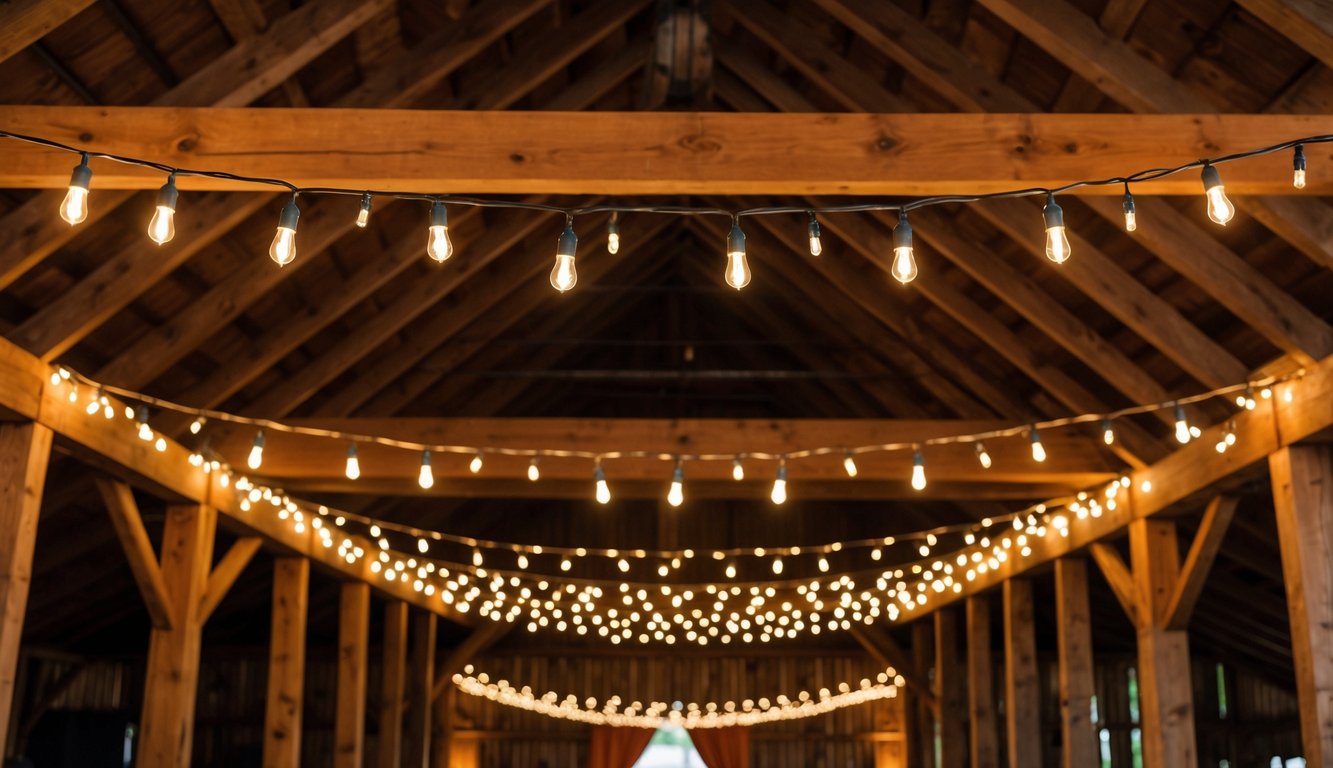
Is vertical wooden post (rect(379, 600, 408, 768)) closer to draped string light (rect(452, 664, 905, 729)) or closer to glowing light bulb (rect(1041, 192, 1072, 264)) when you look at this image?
draped string light (rect(452, 664, 905, 729))

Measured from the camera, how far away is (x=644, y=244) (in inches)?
377

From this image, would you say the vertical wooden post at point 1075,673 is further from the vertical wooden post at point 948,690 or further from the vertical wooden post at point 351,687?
the vertical wooden post at point 351,687

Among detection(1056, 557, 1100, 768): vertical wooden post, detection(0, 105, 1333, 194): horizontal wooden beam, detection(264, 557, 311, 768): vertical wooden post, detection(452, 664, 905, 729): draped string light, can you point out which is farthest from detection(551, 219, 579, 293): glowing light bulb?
detection(452, 664, 905, 729): draped string light

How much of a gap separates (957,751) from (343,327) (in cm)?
733

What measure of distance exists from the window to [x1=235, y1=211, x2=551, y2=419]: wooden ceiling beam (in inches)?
316

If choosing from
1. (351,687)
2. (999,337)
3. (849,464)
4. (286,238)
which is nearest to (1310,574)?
(999,337)

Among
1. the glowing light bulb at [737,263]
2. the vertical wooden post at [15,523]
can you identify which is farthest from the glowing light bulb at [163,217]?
the vertical wooden post at [15,523]

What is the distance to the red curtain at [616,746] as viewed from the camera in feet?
46.0

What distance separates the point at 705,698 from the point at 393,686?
3948mm

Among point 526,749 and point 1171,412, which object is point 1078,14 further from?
point 526,749

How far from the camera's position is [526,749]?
14.0 m

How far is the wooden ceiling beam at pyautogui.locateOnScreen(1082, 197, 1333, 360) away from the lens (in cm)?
593

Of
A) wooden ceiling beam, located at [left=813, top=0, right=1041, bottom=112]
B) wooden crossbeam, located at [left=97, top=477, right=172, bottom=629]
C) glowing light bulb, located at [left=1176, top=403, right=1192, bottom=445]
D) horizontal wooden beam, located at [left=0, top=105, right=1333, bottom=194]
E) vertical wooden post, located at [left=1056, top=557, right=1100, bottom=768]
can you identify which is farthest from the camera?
vertical wooden post, located at [left=1056, top=557, right=1100, bottom=768]

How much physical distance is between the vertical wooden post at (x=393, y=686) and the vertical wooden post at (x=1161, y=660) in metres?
6.07
